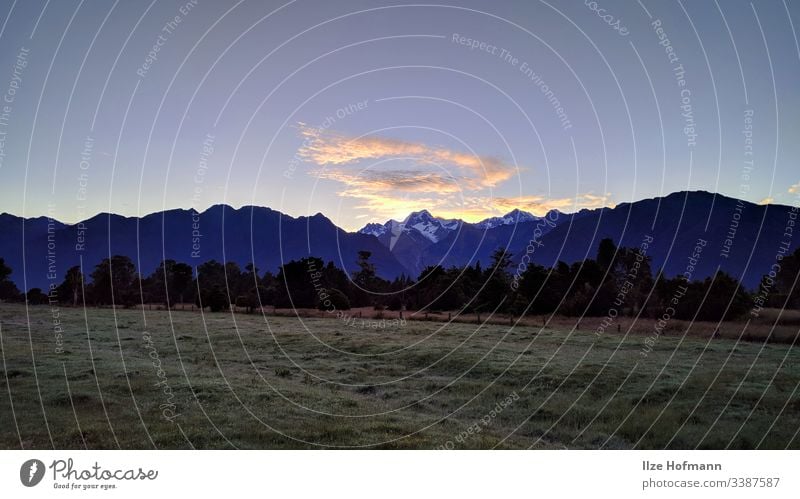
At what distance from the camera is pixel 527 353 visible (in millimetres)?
36125

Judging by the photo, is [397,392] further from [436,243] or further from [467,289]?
[436,243]

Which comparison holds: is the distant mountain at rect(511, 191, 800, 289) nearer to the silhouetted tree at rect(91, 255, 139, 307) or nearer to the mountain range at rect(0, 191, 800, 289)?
the mountain range at rect(0, 191, 800, 289)

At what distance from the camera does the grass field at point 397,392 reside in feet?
62.3

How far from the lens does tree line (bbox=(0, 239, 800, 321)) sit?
49219mm

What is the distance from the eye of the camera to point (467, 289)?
212 feet

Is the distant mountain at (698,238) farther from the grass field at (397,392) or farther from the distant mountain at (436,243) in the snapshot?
the grass field at (397,392)

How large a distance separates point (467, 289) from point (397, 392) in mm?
39167

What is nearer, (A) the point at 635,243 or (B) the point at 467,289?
(B) the point at 467,289

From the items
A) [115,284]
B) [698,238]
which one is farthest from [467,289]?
[698,238]

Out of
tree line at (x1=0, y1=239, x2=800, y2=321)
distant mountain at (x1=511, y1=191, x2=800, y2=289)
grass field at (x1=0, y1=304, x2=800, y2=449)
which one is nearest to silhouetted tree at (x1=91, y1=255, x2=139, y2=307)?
tree line at (x1=0, y1=239, x2=800, y2=321)

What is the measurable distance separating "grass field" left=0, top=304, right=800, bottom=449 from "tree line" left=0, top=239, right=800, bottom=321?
9840 mm

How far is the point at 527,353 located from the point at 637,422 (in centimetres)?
1553
